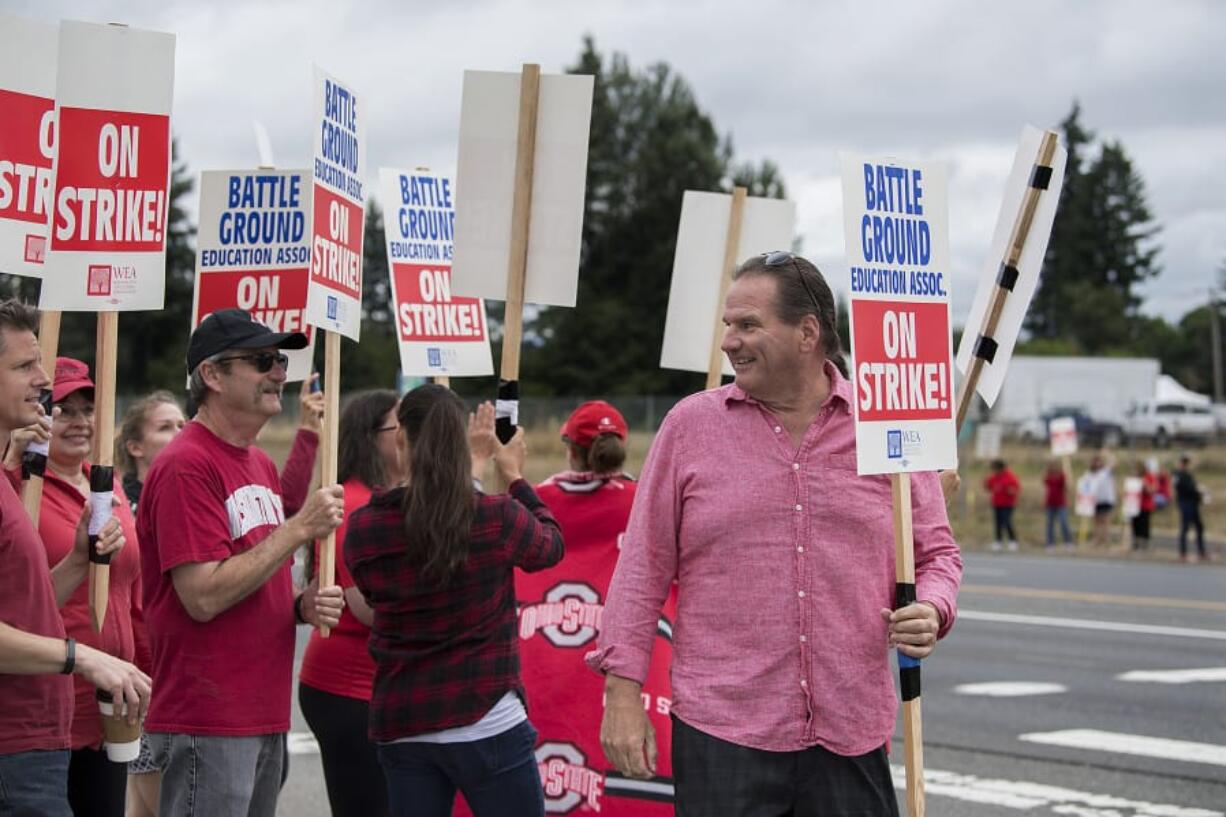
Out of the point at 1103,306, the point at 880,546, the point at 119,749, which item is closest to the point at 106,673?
the point at 119,749

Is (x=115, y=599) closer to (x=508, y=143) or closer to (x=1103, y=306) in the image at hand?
(x=508, y=143)

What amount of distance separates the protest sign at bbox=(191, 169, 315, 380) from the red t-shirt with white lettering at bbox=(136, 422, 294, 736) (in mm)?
1280

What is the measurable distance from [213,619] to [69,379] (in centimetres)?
118

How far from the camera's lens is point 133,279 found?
493 centimetres

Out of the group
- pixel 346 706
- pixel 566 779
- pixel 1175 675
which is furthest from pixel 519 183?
pixel 1175 675

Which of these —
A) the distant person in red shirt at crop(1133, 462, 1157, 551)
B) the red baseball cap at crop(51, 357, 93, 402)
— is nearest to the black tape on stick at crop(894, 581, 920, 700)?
the red baseball cap at crop(51, 357, 93, 402)

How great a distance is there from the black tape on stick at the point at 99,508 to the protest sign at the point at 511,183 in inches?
61.3

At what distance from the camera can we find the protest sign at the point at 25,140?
5082 mm

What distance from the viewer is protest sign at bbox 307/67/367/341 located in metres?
5.44

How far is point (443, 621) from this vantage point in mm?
4664

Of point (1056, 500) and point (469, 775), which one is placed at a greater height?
point (1056, 500)

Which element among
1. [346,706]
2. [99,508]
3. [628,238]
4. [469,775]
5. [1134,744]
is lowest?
[1134,744]

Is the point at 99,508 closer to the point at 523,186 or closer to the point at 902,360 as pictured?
the point at 523,186

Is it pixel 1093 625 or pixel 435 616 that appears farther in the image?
pixel 1093 625
